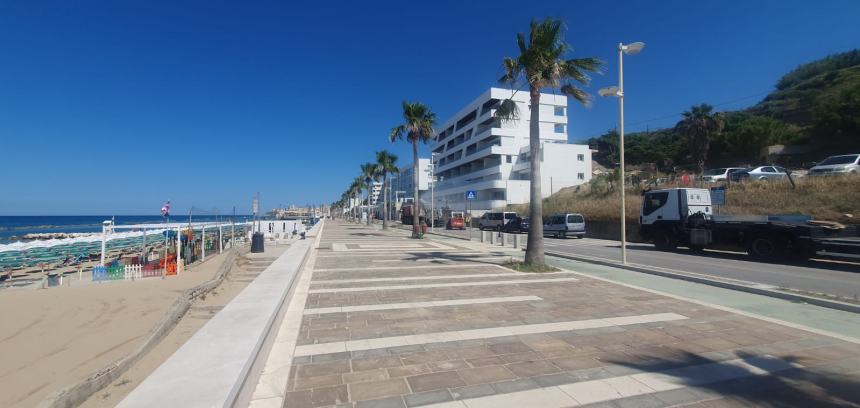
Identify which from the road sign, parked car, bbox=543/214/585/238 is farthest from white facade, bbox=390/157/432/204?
the road sign

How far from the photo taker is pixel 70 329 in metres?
8.74

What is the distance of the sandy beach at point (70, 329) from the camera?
609 cm

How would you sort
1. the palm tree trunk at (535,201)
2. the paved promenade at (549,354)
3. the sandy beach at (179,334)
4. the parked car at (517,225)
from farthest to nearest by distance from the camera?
1. the parked car at (517,225)
2. the palm tree trunk at (535,201)
3. the sandy beach at (179,334)
4. the paved promenade at (549,354)

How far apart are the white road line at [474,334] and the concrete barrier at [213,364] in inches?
28.9

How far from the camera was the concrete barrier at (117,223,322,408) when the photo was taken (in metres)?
2.97

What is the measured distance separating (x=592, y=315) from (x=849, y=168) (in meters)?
32.7

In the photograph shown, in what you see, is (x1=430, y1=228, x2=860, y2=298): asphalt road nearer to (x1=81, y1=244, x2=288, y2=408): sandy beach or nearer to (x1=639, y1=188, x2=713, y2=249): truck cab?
(x1=639, y1=188, x2=713, y2=249): truck cab

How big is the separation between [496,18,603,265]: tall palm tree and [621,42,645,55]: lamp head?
128cm

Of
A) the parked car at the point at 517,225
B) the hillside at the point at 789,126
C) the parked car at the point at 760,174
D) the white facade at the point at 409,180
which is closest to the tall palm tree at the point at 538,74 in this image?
the parked car at the point at 517,225

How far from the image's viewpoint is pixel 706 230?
617 inches

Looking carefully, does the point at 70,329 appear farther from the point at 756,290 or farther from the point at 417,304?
the point at 756,290

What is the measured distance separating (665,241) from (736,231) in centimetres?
356

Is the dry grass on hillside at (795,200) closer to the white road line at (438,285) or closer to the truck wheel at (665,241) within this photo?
the truck wheel at (665,241)

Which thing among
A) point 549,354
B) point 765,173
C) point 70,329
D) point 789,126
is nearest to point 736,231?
point 549,354
